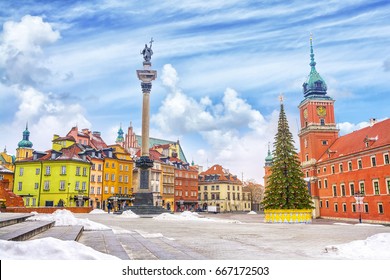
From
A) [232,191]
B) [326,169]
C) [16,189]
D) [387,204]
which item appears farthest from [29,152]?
[387,204]

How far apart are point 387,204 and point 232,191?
5621 centimetres

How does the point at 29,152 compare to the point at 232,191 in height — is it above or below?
above

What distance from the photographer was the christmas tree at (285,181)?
90.7ft

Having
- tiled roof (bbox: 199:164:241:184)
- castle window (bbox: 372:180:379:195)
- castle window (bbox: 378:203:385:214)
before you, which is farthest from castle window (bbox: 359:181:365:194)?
tiled roof (bbox: 199:164:241:184)

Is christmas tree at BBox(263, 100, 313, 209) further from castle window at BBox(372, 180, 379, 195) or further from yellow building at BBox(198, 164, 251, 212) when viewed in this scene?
yellow building at BBox(198, 164, 251, 212)

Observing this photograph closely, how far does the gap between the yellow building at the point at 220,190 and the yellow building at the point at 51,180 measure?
41527mm

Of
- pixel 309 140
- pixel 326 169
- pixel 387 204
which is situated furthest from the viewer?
pixel 309 140

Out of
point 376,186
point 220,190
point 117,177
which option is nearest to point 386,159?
point 376,186

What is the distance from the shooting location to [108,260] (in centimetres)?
546

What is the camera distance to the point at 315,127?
60.0 metres

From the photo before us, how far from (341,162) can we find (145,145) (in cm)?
2856

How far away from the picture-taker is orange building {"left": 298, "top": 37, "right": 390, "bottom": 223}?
138 feet

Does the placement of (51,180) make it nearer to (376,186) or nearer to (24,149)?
(24,149)

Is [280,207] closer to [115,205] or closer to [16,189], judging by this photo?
[115,205]
